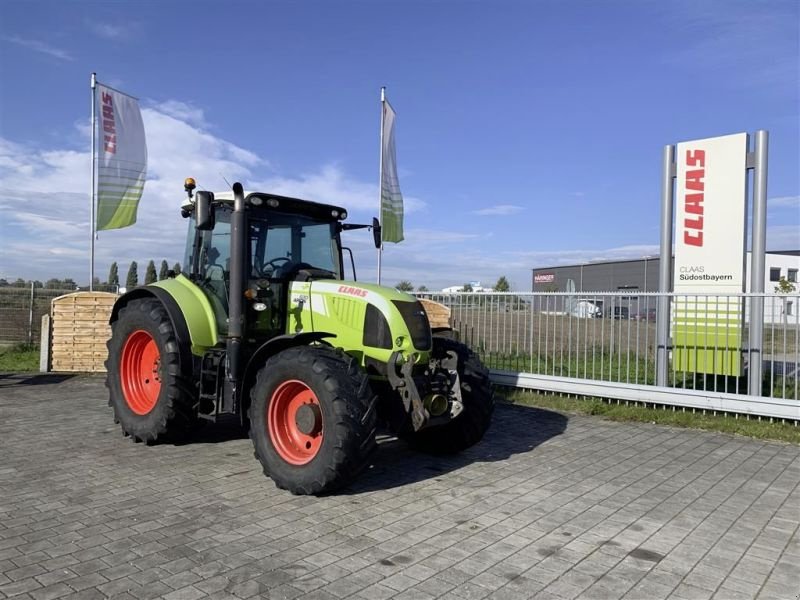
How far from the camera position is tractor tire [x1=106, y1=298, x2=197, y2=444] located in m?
5.92

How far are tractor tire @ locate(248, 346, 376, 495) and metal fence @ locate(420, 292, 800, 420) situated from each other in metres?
5.40

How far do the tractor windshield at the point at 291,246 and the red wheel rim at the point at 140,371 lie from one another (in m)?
1.73

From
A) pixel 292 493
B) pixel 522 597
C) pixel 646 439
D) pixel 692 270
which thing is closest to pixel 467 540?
pixel 522 597

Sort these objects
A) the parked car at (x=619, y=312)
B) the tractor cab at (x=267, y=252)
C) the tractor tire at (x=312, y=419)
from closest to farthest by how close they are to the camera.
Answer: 1. the tractor tire at (x=312, y=419)
2. the tractor cab at (x=267, y=252)
3. the parked car at (x=619, y=312)

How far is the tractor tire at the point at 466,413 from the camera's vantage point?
5.83 meters

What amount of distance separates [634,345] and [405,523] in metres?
6.01

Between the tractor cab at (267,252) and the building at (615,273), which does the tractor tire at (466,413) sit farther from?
the building at (615,273)

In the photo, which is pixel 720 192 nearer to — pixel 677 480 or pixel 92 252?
pixel 677 480

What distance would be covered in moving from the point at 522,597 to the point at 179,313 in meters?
4.27

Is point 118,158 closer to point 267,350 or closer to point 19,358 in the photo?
point 19,358

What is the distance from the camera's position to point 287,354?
504 cm

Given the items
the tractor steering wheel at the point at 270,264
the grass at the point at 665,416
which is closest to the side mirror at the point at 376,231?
the tractor steering wheel at the point at 270,264

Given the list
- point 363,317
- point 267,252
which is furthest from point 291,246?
point 363,317

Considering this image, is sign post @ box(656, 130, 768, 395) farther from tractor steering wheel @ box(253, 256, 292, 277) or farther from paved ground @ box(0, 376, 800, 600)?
tractor steering wheel @ box(253, 256, 292, 277)
